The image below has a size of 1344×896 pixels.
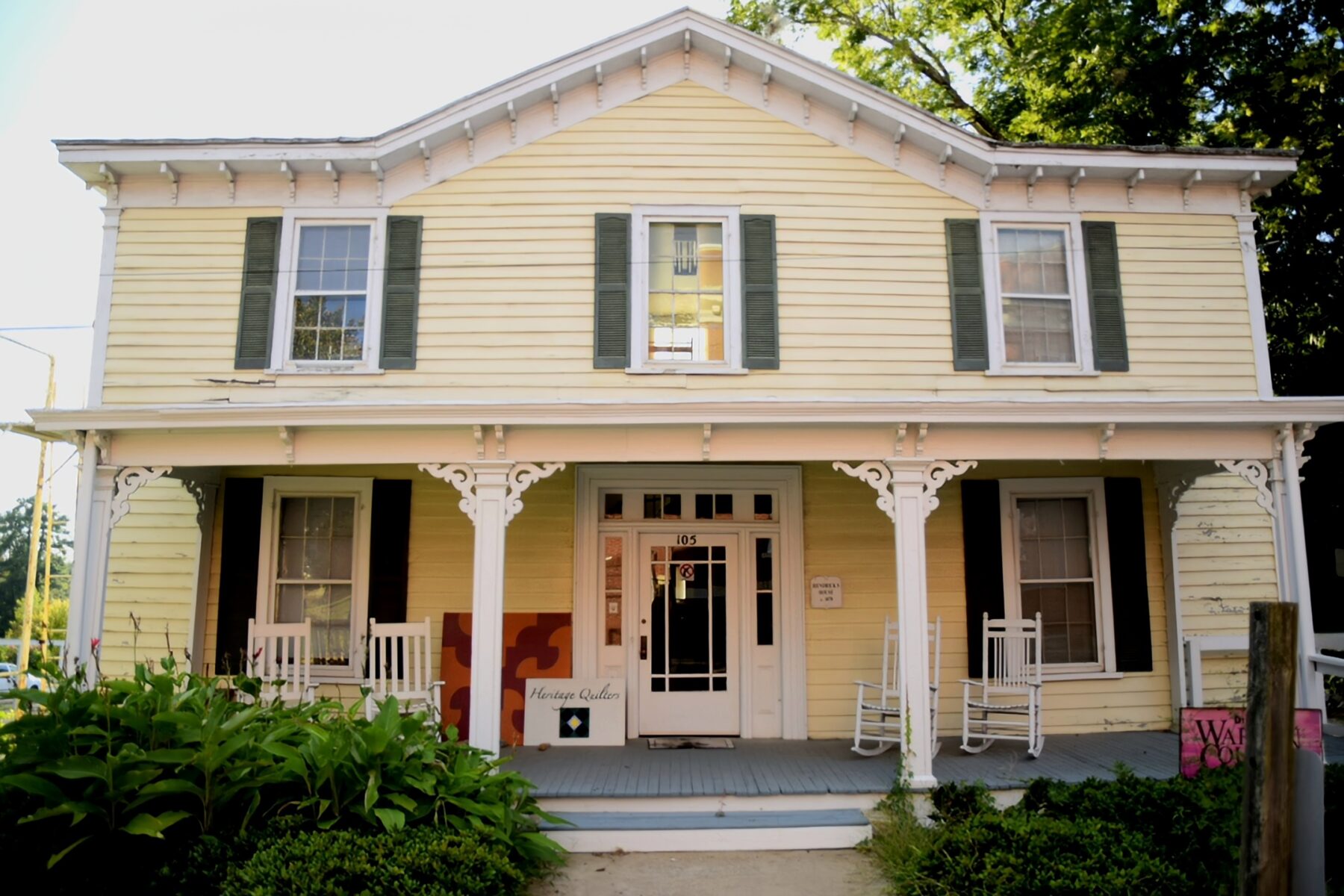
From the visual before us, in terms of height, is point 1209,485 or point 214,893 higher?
point 1209,485

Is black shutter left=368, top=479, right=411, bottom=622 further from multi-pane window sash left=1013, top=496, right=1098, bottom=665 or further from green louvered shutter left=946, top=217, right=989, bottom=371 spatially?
multi-pane window sash left=1013, top=496, right=1098, bottom=665

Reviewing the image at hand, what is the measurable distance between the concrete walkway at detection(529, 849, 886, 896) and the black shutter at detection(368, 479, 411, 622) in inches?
128

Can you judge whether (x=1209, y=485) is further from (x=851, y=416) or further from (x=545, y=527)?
(x=545, y=527)

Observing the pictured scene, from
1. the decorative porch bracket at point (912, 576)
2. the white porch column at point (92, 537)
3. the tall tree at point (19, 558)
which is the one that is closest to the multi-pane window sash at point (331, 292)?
the white porch column at point (92, 537)

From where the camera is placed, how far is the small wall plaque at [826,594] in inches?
347

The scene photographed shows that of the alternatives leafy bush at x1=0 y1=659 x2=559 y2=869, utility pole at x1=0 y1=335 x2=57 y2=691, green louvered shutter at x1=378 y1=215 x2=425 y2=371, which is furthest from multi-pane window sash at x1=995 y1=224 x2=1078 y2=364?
utility pole at x1=0 y1=335 x2=57 y2=691

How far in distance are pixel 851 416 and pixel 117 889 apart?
17.8ft

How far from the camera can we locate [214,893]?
16.2 feet

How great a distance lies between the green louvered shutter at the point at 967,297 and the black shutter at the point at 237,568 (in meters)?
6.56

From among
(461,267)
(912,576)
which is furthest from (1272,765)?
(461,267)

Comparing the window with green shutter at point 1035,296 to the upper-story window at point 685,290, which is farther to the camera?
the window with green shutter at point 1035,296

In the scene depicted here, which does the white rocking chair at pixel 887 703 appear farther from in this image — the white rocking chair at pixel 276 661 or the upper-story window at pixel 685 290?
the white rocking chair at pixel 276 661

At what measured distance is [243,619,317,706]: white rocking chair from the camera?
25.4 ft

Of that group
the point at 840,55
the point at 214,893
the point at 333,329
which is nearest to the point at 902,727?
the point at 214,893
